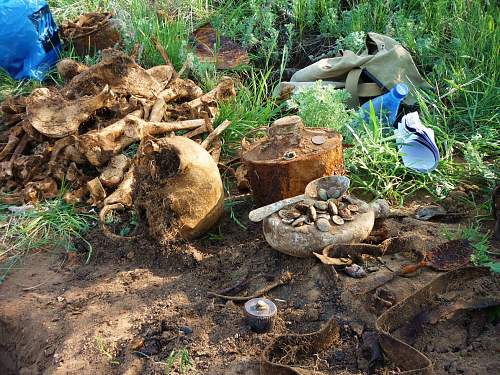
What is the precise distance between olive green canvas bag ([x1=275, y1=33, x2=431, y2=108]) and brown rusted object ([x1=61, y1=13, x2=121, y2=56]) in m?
1.79

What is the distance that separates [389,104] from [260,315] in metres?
2.35

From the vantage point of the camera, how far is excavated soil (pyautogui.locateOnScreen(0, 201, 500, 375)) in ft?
8.77

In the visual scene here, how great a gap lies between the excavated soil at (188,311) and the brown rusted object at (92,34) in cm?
258

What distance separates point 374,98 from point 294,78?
0.74 m

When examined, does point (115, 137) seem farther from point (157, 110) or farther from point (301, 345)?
point (301, 345)

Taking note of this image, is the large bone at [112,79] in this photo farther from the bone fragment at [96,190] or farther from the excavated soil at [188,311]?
the excavated soil at [188,311]

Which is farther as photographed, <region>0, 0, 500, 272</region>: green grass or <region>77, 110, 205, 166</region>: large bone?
<region>0, 0, 500, 272</region>: green grass

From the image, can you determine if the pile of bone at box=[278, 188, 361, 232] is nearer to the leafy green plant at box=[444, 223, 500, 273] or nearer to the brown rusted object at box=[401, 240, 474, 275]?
the brown rusted object at box=[401, 240, 474, 275]

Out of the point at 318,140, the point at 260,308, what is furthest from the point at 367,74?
the point at 260,308

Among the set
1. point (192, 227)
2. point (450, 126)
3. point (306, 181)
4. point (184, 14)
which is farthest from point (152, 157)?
point (184, 14)

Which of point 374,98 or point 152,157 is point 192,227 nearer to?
point 152,157

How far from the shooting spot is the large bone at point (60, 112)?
4117 mm

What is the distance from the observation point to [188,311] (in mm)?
3014

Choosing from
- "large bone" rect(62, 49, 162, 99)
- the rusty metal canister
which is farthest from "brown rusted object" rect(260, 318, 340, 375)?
"large bone" rect(62, 49, 162, 99)
